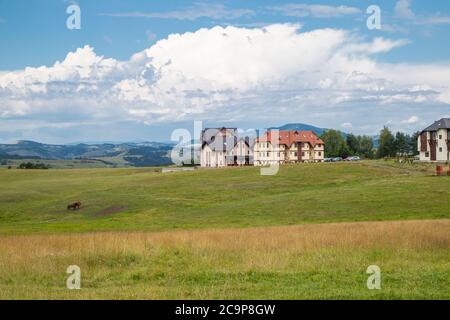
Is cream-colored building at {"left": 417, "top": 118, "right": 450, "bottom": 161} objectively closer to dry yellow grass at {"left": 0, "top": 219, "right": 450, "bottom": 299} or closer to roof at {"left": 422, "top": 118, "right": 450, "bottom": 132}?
roof at {"left": 422, "top": 118, "right": 450, "bottom": 132}

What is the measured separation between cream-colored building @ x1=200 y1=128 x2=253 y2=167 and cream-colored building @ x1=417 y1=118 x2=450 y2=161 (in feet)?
132

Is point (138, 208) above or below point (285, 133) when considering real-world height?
below

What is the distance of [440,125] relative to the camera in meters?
121

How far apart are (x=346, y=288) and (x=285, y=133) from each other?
142617 mm

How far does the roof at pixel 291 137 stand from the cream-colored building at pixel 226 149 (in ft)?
20.9

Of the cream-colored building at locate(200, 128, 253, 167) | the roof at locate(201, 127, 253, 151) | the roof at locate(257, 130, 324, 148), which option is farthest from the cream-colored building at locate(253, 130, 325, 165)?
the roof at locate(201, 127, 253, 151)

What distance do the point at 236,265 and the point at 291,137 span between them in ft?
452

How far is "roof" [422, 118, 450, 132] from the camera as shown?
120 metres

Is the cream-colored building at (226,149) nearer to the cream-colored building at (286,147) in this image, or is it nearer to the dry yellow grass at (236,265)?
the cream-colored building at (286,147)

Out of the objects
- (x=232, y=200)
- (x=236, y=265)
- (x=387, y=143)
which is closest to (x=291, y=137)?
(x=387, y=143)

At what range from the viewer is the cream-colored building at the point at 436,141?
11869cm
